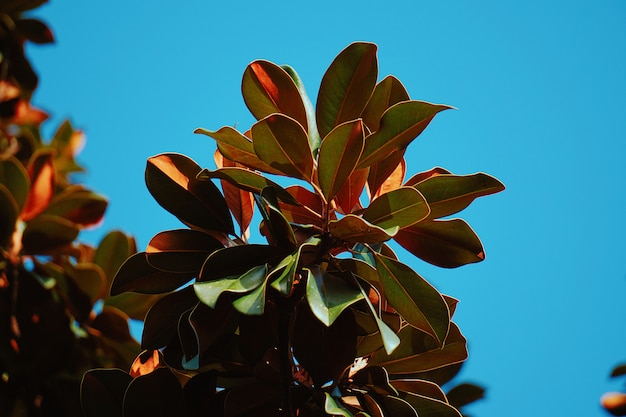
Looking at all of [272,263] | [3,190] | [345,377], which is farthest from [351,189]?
[3,190]

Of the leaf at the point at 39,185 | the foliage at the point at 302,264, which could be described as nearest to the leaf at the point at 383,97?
the foliage at the point at 302,264

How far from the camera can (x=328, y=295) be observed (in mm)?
986

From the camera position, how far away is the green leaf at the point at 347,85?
1170 mm

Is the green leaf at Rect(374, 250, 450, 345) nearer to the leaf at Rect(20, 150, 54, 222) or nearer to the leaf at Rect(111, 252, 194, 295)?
the leaf at Rect(111, 252, 194, 295)

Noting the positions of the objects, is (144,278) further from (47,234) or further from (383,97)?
(47,234)

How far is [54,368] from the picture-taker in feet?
6.25

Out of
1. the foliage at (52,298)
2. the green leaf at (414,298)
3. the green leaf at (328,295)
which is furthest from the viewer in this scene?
the foliage at (52,298)

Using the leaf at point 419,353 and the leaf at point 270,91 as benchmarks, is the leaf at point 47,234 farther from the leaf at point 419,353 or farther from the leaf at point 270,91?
the leaf at point 419,353

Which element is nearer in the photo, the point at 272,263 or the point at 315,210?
the point at 272,263

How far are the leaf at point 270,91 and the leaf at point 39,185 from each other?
3.59ft

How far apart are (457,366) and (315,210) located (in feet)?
1.45

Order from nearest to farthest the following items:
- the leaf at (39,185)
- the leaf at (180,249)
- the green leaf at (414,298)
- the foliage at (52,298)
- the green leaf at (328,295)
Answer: the green leaf at (328,295)
the green leaf at (414,298)
the leaf at (180,249)
the foliage at (52,298)
the leaf at (39,185)

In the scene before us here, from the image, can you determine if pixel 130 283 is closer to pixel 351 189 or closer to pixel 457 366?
pixel 351 189

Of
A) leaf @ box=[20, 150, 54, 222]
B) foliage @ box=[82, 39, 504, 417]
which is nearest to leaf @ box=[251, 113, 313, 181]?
foliage @ box=[82, 39, 504, 417]
